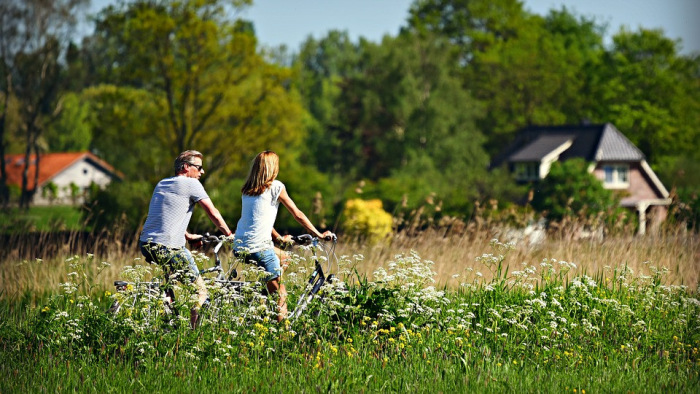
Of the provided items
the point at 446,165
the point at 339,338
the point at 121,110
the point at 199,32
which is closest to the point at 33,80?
the point at 121,110

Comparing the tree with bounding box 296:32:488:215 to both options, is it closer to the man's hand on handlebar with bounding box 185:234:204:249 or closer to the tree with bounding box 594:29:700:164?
the tree with bounding box 594:29:700:164

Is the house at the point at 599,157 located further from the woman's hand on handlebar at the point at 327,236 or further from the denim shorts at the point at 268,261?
the denim shorts at the point at 268,261

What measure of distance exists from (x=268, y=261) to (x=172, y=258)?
81 centimetres

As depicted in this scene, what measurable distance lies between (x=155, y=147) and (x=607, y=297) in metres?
28.7

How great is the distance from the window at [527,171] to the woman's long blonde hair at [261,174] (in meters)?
41.8

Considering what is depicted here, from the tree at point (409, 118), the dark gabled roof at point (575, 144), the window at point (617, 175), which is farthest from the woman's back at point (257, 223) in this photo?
the window at point (617, 175)

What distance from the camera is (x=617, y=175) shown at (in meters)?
47.4

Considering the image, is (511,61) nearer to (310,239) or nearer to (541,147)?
(541,147)

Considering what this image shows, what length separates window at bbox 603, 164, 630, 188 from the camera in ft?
155

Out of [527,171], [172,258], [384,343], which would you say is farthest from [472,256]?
[527,171]

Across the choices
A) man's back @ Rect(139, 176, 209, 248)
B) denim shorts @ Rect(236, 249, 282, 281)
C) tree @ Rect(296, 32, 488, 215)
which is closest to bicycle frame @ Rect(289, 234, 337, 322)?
denim shorts @ Rect(236, 249, 282, 281)

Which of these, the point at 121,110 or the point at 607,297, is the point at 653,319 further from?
the point at 121,110

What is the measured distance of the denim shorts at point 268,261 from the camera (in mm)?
6832

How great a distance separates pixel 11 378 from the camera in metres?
5.81
